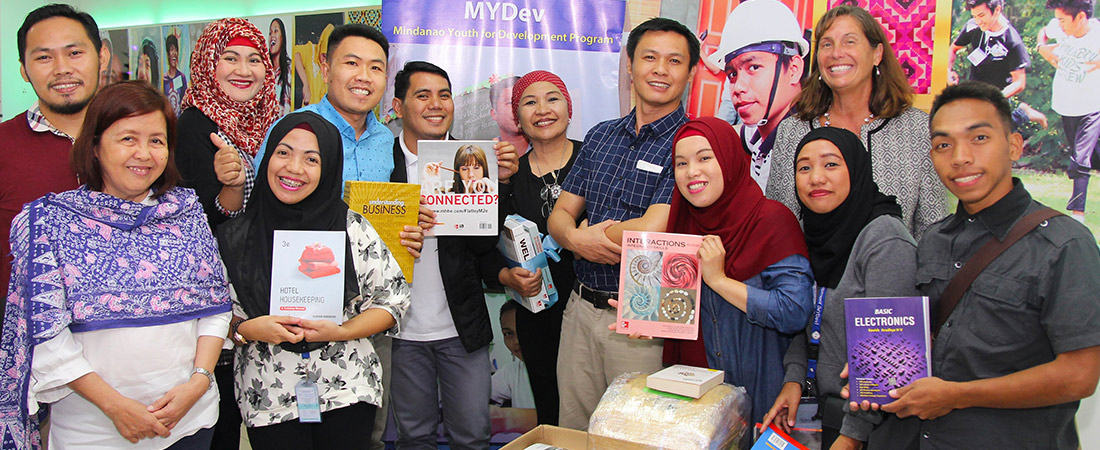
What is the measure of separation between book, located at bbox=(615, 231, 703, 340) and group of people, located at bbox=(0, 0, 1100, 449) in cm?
7

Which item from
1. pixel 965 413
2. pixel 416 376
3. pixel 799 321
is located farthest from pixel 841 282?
pixel 416 376

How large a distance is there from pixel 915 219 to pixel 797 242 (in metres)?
0.88

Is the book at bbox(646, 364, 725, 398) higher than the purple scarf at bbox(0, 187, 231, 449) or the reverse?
the reverse

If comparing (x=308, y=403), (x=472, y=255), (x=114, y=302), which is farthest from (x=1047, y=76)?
(x=114, y=302)

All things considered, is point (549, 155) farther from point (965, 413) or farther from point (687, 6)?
point (965, 413)

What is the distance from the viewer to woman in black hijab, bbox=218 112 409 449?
2.31 metres

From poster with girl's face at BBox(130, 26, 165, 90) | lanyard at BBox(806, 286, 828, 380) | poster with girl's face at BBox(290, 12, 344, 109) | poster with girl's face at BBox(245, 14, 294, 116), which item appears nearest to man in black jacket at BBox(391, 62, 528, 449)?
lanyard at BBox(806, 286, 828, 380)

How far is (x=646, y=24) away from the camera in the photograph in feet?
9.95

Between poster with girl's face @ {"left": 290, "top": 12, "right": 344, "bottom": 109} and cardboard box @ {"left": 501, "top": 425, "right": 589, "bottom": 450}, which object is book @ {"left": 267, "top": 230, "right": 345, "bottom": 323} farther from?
poster with girl's face @ {"left": 290, "top": 12, "right": 344, "bottom": 109}

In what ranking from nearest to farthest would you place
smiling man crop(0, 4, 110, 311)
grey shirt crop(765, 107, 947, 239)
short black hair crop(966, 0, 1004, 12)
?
smiling man crop(0, 4, 110, 311)
grey shirt crop(765, 107, 947, 239)
short black hair crop(966, 0, 1004, 12)

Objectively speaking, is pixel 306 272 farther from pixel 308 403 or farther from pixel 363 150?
pixel 363 150

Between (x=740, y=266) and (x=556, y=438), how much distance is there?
0.86m

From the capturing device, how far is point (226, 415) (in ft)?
9.30

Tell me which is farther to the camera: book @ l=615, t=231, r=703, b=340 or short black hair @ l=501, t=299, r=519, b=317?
short black hair @ l=501, t=299, r=519, b=317
